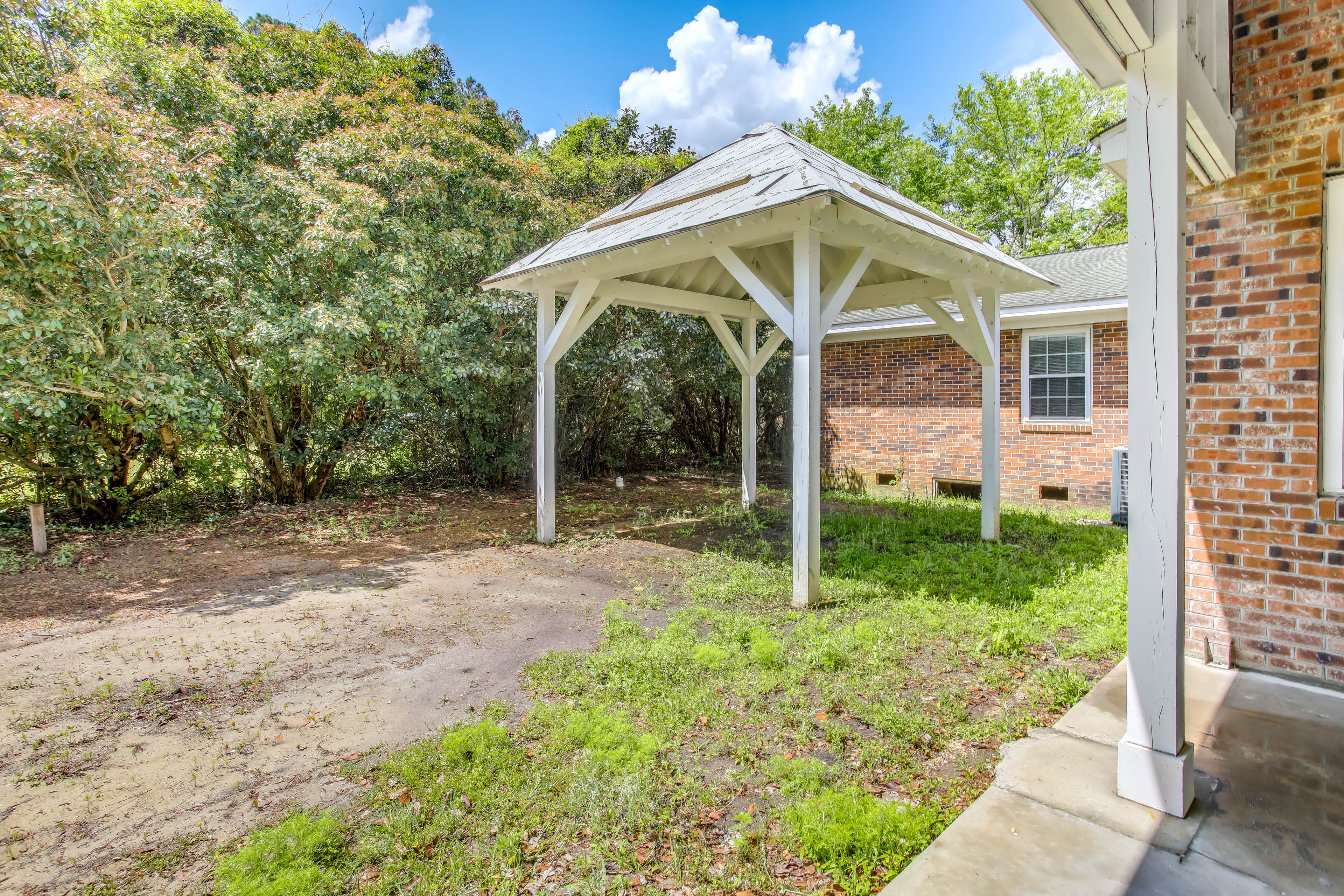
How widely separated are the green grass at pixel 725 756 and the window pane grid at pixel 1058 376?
193 inches

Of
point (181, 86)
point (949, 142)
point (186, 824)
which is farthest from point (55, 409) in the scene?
point (949, 142)

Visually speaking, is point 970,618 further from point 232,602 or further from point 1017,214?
point 1017,214

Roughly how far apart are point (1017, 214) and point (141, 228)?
81.8 ft

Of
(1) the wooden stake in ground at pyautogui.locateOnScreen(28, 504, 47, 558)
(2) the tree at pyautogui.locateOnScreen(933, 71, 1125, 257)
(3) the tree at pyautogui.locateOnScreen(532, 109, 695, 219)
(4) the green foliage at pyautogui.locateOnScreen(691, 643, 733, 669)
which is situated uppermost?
(2) the tree at pyautogui.locateOnScreen(933, 71, 1125, 257)

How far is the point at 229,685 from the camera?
11.8ft

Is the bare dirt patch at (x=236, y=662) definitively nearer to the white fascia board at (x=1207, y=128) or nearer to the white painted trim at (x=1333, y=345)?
the white painted trim at (x=1333, y=345)

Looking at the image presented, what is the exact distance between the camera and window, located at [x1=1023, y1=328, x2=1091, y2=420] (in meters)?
8.91

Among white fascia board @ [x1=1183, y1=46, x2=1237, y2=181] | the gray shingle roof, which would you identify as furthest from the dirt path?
the gray shingle roof

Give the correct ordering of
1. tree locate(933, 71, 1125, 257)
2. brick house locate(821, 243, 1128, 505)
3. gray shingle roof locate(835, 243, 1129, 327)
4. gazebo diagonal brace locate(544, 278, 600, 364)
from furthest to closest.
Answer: tree locate(933, 71, 1125, 257)
brick house locate(821, 243, 1128, 505)
gray shingle roof locate(835, 243, 1129, 327)
gazebo diagonal brace locate(544, 278, 600, 364)

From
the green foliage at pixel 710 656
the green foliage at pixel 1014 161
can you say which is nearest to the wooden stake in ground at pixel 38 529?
the green foliage at pixel 710 656

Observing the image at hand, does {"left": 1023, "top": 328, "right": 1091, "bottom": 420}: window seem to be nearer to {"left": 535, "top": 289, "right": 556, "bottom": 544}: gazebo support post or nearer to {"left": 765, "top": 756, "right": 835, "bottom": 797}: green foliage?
{"left": 535, "top": 289, "right": 556, "bottom": 544}: gazebo support post

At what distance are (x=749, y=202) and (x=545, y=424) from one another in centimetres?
346

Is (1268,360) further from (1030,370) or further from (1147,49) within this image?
(1030,370)

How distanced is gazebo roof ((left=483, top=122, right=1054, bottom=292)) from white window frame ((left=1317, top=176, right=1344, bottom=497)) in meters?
2.33
